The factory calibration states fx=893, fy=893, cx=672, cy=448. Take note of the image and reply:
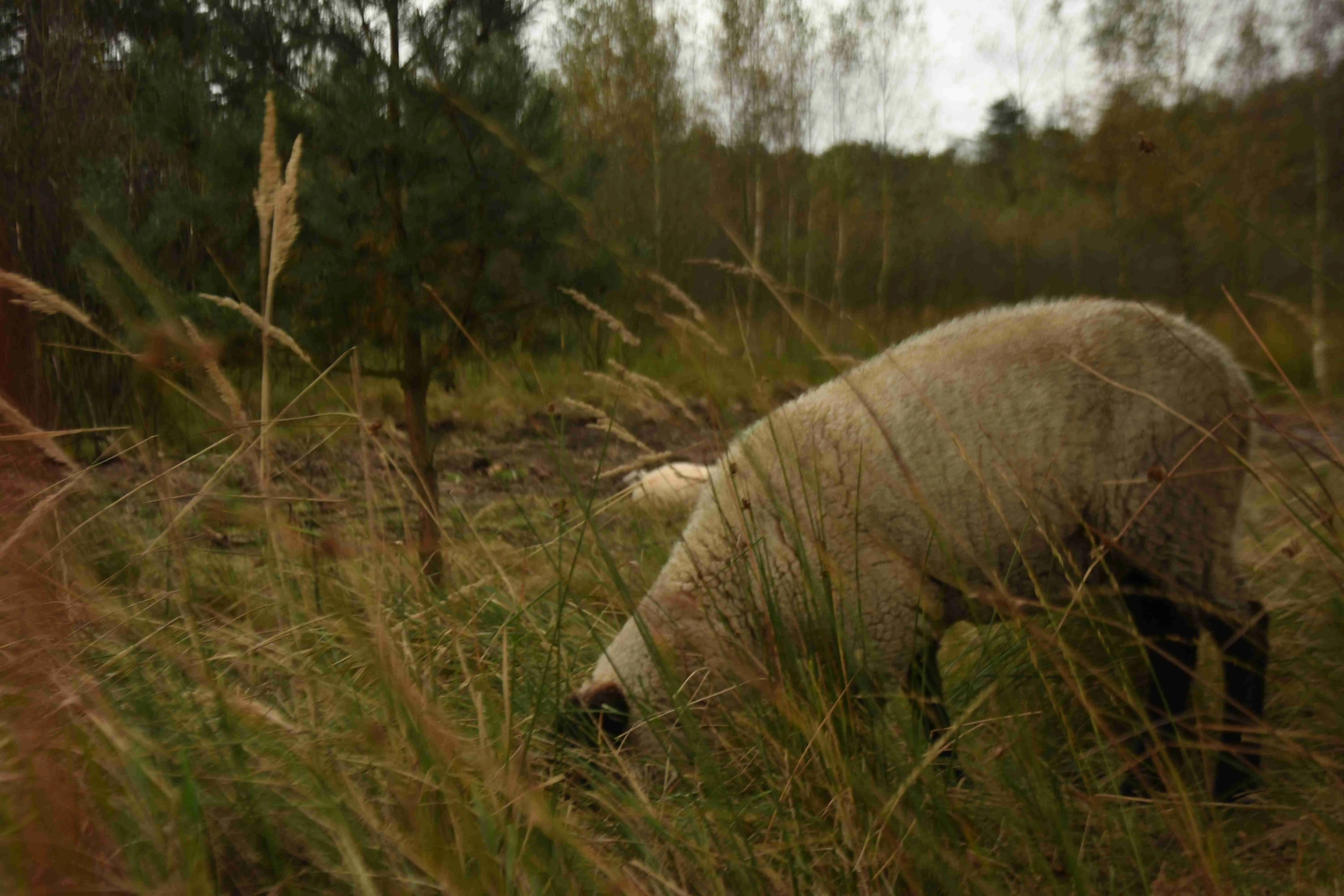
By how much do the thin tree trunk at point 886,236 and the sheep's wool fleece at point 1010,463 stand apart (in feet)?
50.2

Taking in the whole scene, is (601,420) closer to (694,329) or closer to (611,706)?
(694,329)

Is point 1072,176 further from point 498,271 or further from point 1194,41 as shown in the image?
point 498,271

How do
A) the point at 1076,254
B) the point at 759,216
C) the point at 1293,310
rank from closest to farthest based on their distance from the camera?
the point at 1293,310 < the point at 759,216 < the point at 1076,254

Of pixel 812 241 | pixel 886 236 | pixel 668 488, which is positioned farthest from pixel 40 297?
pixel 886 236

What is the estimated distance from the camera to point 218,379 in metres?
1.62

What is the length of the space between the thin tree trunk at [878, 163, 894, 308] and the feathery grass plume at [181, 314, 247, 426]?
16.8 m

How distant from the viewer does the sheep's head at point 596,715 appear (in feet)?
6.69

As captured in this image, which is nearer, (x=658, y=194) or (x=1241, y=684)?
(x=1241, y=684)

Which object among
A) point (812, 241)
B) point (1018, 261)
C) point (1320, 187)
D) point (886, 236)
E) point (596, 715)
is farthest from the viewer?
point (812, 241)

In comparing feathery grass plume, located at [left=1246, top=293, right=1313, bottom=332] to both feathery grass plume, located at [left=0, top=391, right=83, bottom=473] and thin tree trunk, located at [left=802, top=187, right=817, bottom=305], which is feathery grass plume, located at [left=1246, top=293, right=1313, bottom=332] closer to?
feathery grass plume, located at [left=0, top=391, right=83, bottom=473]

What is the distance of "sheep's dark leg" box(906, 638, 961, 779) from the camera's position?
1781 millimetres

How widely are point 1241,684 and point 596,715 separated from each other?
74.2 inches

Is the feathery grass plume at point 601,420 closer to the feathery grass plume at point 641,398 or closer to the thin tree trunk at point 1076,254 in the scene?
the feathery grass plume at point 641,398

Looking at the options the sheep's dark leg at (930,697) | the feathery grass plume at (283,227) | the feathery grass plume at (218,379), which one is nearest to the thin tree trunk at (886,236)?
the sheep's dark leg at (930,697)
